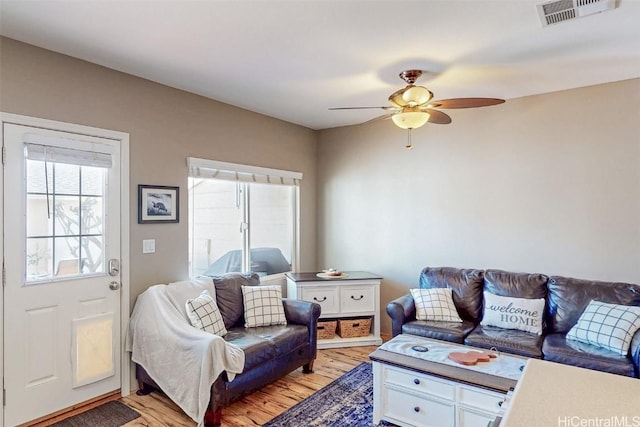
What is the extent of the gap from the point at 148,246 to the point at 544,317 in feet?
11.5

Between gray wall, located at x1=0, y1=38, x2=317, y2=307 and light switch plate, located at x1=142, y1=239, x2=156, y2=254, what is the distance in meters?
0.04

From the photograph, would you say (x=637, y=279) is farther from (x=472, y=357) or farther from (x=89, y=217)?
(x=89, y=217)

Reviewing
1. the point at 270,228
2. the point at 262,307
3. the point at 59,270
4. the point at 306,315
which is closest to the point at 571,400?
Answer: the point at 306,315

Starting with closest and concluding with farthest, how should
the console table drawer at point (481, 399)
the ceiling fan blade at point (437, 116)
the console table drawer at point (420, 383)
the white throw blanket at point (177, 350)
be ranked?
the console table drawer at point (481, 399)
the console table drawer at point (420, 383)
the white throw blanket at point (177, 350)
the ceiling fan blade at point (437, 116)

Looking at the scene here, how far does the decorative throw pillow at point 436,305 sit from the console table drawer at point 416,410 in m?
1.05

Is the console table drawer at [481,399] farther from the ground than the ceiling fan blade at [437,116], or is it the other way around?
the ceiling fan blade at [437,116]

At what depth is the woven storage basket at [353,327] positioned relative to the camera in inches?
162

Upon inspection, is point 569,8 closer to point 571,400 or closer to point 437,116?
point 437,116

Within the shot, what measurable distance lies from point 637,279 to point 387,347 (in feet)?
7.61

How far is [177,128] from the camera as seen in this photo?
11.2 feet

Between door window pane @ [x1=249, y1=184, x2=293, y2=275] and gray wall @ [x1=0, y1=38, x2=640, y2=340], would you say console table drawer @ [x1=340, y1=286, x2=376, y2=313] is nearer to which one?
gray wall @ [x1=0, y1=38, x2=640, y2=340]

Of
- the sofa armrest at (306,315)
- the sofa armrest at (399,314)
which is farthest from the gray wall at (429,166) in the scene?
the sofa armrest at (306,315)

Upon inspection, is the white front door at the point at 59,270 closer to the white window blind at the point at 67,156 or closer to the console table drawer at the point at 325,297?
the white window blind at the point at 67,156

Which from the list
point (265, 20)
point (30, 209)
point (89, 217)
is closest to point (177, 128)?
point (89, 217)
